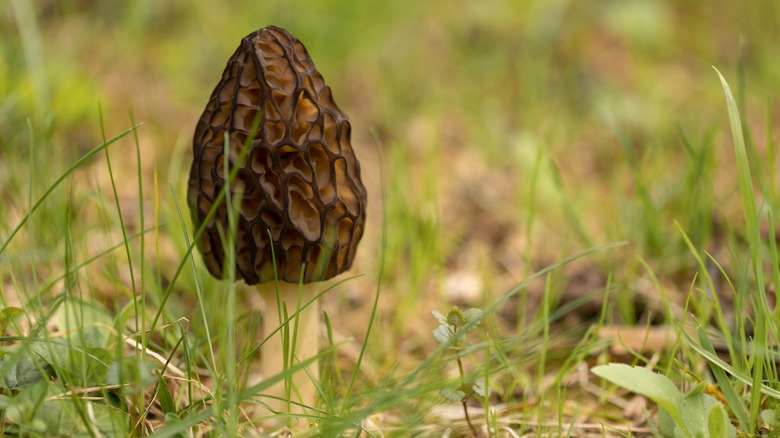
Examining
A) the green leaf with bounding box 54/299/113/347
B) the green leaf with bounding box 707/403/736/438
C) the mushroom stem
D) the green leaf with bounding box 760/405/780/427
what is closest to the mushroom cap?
the mushroom stem

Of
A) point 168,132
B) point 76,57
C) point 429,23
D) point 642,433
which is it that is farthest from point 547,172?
point 76,57

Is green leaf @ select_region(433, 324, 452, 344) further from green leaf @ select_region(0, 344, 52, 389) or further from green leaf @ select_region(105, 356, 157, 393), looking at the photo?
green leaf @ select_region(0, 344, 52, 389)

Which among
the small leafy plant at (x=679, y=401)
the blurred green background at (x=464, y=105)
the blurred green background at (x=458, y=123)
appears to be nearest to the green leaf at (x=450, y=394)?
the small leafy plant at (x=679, y=401)

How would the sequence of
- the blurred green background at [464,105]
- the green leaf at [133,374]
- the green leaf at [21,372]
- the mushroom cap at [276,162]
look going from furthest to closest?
the blurred green background at [464,105] < the mushroom cap at [276,162] < the green leaf at [21,372] < the green leaf at [133,374]

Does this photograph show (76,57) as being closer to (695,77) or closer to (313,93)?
(313,93)

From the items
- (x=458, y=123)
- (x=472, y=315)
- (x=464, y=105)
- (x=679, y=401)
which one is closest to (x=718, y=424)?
(x=679, y=401)

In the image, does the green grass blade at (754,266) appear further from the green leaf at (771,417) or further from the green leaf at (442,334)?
the green leaf at (442,334)
